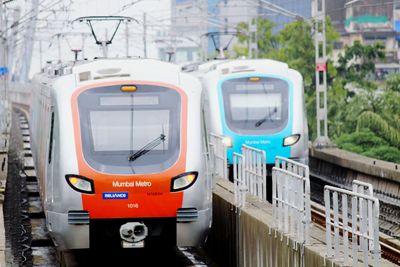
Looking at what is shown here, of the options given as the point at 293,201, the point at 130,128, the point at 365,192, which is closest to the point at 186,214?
the point at 130,128

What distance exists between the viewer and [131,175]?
52.3ft

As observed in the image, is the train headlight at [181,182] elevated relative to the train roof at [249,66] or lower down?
lower down

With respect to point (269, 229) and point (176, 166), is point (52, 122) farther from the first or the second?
point (269, 229)

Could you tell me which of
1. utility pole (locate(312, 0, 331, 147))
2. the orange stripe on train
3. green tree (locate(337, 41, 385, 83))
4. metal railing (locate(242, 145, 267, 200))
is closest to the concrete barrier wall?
metal railing (locate(242, 145, 267, 200))

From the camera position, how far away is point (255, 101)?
25.9m

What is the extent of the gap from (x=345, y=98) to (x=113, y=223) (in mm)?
31835

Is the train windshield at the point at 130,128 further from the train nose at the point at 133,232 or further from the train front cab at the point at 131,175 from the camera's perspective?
the train nose at the point at 133,232

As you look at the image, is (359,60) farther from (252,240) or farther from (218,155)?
(252,240)

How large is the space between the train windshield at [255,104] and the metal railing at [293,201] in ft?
33.9

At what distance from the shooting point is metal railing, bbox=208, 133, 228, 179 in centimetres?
2131

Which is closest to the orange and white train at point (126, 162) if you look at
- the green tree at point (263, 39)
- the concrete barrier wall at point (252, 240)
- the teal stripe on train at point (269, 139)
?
the concrete barrier wall at point (252, 240)

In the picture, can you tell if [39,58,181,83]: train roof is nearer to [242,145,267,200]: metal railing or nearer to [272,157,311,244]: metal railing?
[242,145,267,200]: metal railing

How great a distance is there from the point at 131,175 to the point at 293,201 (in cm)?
269

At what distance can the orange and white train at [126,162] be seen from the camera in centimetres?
1588
